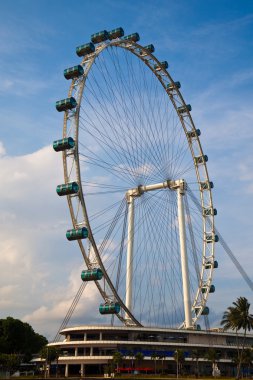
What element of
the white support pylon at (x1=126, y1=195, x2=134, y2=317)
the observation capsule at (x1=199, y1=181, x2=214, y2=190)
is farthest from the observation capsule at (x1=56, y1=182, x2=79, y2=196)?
the observation capsule at (x1=199, y1=181, x2=214, y2=190)

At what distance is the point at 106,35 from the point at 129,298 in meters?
52.1

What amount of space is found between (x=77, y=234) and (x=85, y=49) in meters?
29.1

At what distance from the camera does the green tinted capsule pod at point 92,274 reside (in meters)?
63.6

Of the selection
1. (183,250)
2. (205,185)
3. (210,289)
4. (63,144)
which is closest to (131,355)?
(210,289)

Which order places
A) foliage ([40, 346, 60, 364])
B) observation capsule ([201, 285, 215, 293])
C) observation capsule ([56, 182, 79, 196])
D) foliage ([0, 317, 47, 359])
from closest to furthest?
observation capsule ([56, 182, 79, 196]), foliage ([40, 346, 60, 364]), foliage ([0, 317, 47, 359]), observation capsule ([201, 285, 215, 293])

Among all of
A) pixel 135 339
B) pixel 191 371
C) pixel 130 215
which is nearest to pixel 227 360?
pixel 191 371

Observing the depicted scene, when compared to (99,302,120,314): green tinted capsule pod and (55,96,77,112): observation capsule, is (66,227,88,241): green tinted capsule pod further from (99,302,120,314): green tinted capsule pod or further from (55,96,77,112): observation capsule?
(55,96,77,112): observation capsule

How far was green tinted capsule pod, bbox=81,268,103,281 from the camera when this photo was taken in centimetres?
6362

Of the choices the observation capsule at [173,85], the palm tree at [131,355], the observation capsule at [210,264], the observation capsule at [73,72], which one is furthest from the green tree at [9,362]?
the observation capsule at [173,85]

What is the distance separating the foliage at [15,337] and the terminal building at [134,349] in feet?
31.8

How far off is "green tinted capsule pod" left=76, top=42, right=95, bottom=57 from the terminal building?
61.0m

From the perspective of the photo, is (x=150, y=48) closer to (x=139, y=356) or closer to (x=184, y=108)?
(x=184, y=108)

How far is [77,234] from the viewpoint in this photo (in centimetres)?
6306

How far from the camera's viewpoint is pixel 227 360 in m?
113
